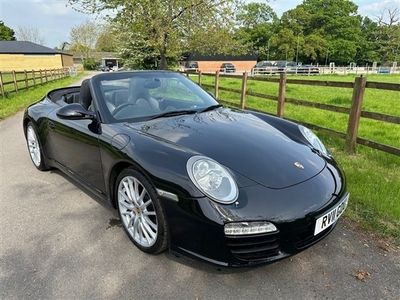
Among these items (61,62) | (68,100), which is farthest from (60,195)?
(61,62)

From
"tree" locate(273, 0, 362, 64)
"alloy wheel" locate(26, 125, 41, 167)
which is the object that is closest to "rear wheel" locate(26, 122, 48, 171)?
"alloy wheel" locate(26, 125, 41, 167)

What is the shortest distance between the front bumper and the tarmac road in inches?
9.8

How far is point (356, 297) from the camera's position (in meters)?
2.27

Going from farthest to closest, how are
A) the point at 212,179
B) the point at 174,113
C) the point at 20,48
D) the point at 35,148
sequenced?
the point at 20,48, the point at 35,148, the point at 174,113, the point at 212,179

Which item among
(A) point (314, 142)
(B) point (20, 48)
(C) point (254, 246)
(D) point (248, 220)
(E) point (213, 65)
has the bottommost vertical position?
(E) point (213, 65)

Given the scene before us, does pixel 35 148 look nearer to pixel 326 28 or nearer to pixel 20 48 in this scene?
pixel 20 48

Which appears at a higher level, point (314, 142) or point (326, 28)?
point (326, 28)

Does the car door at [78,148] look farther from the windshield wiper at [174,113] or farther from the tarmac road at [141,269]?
the windshield wiper at [174,113]

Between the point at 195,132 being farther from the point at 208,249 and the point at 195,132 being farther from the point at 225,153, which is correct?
the point at 208,249

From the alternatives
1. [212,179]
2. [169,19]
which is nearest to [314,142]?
[212,179]

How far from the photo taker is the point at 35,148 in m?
4.86

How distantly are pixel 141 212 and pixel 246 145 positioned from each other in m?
0.99

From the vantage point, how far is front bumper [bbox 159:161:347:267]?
2199mm

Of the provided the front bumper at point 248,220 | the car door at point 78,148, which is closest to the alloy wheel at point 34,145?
the car door at point 78,148
